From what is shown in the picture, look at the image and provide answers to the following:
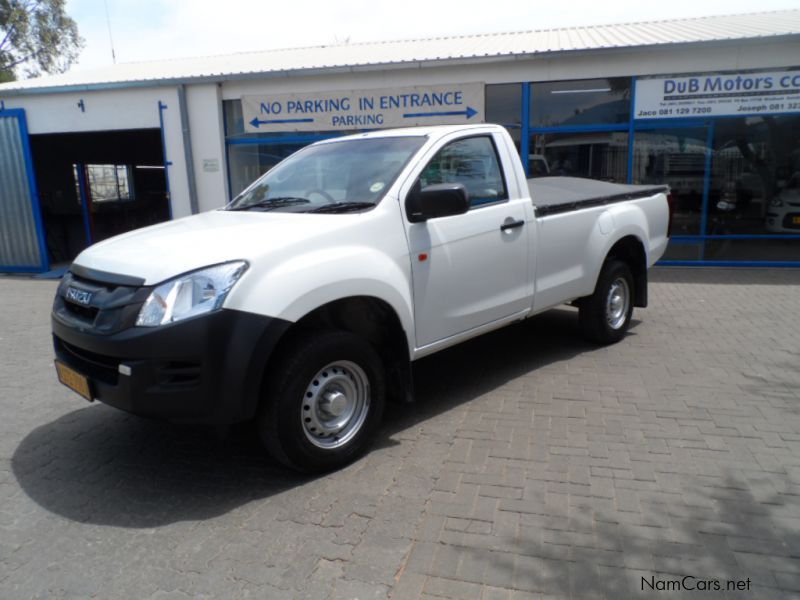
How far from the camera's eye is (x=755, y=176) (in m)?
10.5

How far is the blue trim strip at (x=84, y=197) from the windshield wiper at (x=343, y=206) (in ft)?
39.7

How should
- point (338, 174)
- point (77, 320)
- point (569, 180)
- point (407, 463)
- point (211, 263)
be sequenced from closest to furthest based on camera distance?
point (211, 263) → point (77, 320) → point (407, 463) → point (338, 174) → point (569, 180)

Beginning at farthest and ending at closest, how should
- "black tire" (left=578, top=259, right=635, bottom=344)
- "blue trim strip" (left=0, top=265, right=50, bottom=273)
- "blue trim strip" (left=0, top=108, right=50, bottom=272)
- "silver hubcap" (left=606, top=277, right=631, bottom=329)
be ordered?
"blue trim strip" (left=0, top=265, right=50, bottom=273)
"blue trim strip" (left=0, top=108, right=50, bottom=272)
"silver hubcap" (left=606, top=277, right=631, bottom=329)
"black tire" (left=578, top=259, right=635, bottom=344)

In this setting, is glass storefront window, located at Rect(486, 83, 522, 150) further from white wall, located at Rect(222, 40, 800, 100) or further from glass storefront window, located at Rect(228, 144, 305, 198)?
glass storefront window, located at Rect(228, 144, 305, 198)

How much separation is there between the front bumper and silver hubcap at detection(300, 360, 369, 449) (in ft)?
1.38

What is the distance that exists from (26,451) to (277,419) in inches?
79.0

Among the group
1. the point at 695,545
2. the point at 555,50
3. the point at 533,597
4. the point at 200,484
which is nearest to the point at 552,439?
the point at 695,545

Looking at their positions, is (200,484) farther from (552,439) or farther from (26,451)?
(552,439)

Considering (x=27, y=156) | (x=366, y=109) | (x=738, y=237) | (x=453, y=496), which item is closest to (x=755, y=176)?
(x=738, y=237)

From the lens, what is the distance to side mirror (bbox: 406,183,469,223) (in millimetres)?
3799

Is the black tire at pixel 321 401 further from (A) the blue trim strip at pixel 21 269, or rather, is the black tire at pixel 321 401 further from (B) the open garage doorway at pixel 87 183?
(B) the open garage doorway at pixel 87 183

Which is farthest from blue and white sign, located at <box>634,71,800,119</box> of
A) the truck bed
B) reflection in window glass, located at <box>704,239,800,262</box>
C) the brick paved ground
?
the brick paved ground

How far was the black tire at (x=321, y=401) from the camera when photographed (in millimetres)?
3314

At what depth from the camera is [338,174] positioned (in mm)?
4367
